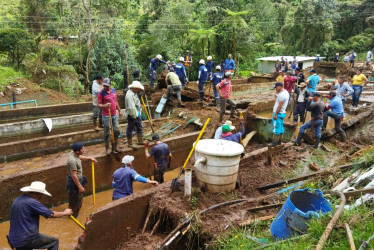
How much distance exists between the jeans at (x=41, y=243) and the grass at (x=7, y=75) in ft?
50.0

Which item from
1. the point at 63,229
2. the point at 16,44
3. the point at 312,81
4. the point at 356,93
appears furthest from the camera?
the point at 16,44

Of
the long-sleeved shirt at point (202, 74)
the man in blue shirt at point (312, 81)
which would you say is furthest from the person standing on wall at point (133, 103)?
the man in blue shirt at point (312, 81)

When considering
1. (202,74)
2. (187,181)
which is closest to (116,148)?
(187,181)

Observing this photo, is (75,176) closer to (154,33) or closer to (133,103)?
(133,103)

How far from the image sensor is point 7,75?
58.4 ft

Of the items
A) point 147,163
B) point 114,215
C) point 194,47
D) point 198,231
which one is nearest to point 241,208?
point 198,231

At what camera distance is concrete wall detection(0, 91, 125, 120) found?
11.8m

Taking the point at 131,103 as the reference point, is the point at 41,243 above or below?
below

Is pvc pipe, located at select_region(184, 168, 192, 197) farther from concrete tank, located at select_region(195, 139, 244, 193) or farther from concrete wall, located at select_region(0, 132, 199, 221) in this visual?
concrete wall, located at select_region(0, 132, 199, 221)

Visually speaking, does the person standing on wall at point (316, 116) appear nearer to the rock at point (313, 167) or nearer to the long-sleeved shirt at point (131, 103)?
the rock at point (313, 167)

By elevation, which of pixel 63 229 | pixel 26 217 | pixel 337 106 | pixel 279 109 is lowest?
pixel 63 229

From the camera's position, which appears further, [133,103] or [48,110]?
[48,110]

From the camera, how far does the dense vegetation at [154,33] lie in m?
18.9

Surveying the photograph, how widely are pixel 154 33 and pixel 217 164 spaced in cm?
2079
